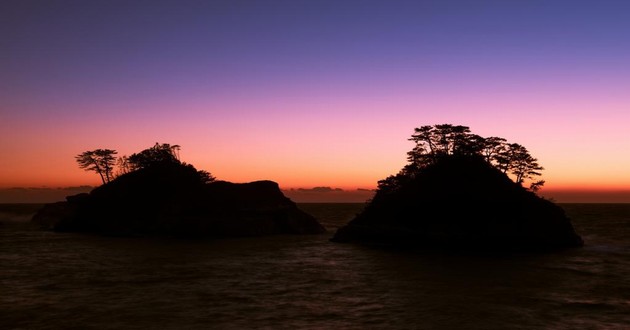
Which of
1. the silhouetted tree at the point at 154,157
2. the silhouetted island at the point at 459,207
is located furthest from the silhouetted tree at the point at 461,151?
the silhouetted tree at the point at 154,157

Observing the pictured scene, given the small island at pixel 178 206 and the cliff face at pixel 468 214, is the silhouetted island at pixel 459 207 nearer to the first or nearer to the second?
the cliff face at pixel 468 214

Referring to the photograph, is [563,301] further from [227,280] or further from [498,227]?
[498,227]

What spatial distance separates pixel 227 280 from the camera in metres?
39.6

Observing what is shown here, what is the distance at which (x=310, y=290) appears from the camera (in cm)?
3594

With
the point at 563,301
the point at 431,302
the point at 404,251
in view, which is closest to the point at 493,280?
the point at 563,301

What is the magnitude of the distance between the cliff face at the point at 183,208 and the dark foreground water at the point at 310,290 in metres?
25.3

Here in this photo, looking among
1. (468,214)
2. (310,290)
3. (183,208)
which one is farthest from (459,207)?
(183,208)

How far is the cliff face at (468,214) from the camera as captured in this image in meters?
61.5

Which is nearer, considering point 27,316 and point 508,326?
point 508,326

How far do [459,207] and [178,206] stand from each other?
160 ft

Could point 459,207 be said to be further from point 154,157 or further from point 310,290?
point 154,157

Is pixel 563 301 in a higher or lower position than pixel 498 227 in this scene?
lower

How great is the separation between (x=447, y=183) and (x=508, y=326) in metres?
42.1

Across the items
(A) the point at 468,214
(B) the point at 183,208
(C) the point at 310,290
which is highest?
(B) the point at 183,208
